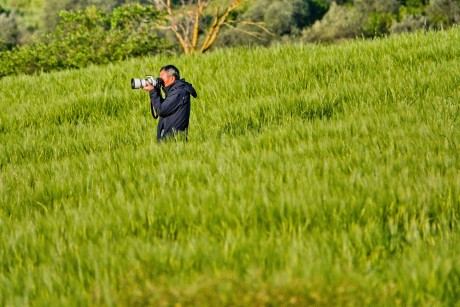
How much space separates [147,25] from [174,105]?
24.8 m

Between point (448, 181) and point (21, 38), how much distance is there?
215 feet

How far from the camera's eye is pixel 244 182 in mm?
4645

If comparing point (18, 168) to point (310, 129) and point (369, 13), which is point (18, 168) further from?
point (369, 13)

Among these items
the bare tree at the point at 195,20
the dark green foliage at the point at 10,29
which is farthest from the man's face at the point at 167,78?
the dark green foliage at the point at 10,29

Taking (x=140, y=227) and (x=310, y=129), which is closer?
(x=140, y=227)

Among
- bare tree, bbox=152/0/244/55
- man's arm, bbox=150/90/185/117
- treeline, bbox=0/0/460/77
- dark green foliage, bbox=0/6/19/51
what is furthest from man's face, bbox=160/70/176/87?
→ dark green foliage, bbox=0/6/19/51

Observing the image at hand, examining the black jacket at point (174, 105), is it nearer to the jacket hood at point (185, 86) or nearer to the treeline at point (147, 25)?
the jacket hood at point (185, 86)

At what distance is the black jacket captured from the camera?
7.73 m

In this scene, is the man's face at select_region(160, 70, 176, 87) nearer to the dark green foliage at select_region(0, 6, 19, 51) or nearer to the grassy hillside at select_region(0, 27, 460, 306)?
the grassy hillside at select_region(0, 27, 460, 306)

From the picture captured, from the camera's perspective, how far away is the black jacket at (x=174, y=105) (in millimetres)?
7727

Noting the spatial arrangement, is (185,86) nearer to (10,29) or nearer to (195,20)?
(195,20)

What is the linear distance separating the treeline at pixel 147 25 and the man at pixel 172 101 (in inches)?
408

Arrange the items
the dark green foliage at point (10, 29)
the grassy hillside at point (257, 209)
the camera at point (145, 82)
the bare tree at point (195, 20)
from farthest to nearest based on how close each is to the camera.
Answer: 1. the dark green foliage at point (10, 29)
2. the bare tree at point (195, 20)
3. the camera at point (145, 82)
4. the grassy hillside at point (257, 209)

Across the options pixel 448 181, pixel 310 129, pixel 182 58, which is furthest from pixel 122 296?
pixel 182 58
